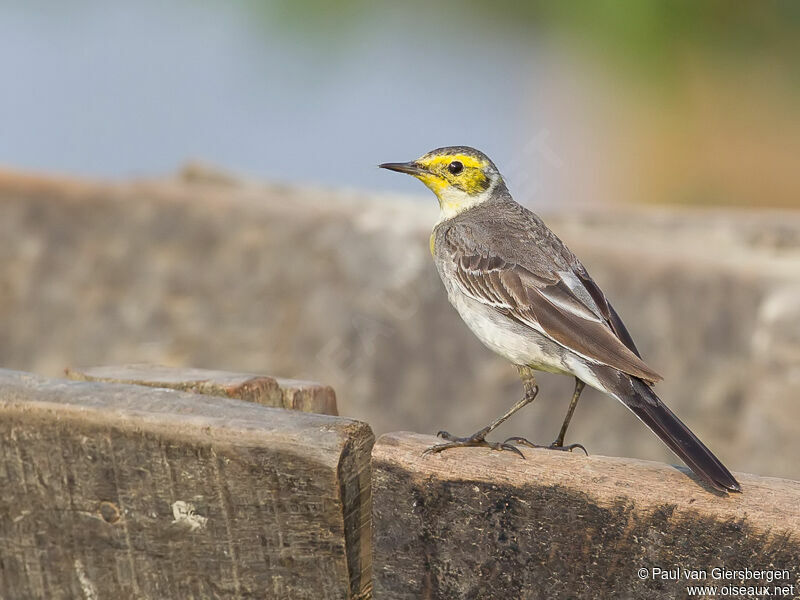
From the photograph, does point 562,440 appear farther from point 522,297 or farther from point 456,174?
point 456,174

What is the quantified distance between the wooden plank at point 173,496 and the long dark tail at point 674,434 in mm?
751

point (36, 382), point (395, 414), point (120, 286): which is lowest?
point (395, 414)

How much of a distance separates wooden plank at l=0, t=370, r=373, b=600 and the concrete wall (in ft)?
11.2

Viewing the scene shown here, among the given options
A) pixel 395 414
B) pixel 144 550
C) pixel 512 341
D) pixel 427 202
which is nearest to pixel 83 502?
pixel 144 550

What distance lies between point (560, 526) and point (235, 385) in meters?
1.26

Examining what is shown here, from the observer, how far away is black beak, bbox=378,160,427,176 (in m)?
3.75

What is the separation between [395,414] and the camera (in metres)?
6.14

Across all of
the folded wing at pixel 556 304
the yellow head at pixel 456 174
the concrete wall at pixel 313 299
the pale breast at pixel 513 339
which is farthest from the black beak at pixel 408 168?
the concrete wall at pixel 313 299

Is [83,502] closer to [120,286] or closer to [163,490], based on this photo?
[163,490]

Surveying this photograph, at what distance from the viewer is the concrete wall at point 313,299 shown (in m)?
5.77

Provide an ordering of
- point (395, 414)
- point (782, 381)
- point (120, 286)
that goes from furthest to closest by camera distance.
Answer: point (120, 286) → point (395, 414) → point (782, 381)

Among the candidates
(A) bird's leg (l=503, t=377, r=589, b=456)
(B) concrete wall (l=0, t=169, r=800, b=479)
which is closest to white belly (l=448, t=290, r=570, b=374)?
(A) bird's leg (l=503, t=377, r=589, b=456)

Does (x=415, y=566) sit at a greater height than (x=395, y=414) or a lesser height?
greater

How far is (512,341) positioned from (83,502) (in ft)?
4.58
